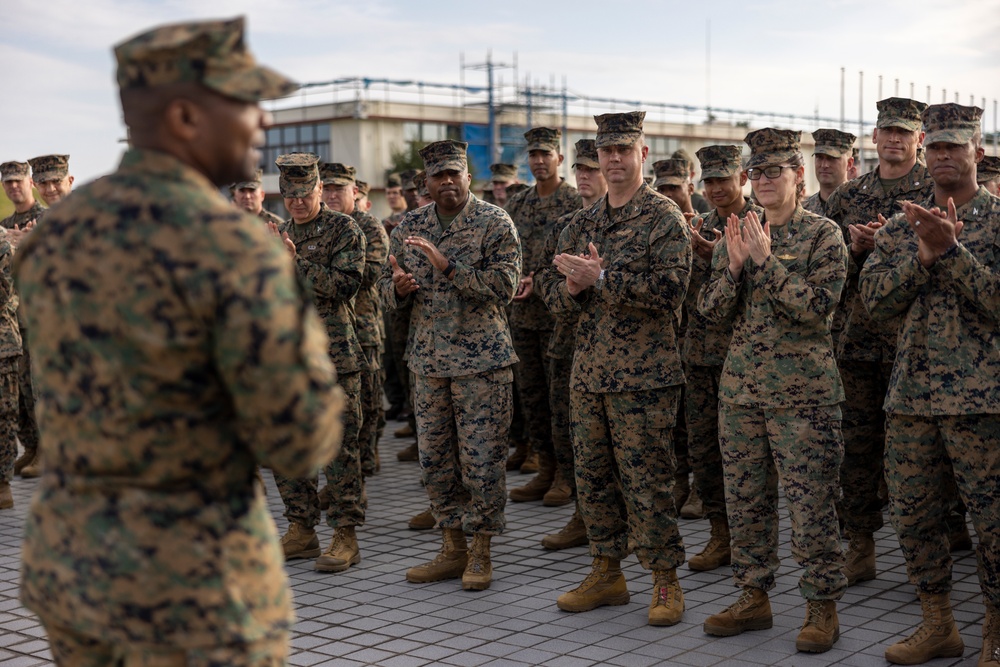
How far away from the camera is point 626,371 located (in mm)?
5711

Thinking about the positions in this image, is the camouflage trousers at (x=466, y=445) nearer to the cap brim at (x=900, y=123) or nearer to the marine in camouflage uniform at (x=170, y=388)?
the cap brim at (x=900, y=123)

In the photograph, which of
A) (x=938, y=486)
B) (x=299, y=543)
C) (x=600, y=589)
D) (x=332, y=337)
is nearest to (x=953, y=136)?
(x=938, y=486)

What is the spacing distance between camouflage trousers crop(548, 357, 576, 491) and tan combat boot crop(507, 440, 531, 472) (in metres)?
1.52

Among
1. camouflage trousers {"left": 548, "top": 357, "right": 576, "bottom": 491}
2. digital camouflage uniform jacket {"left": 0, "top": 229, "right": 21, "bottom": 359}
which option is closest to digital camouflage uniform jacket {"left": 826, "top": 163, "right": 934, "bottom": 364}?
camouflage trousers {"left": 548, "top": 357, "right": 576, "bottom": 491}

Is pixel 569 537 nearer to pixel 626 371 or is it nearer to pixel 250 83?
pixel 626 371

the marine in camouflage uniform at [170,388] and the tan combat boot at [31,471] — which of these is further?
the tan combat boot at [31,471]

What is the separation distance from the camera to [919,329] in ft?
16.8

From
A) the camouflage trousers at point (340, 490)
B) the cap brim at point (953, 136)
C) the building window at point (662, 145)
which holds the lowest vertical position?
the camouflage trousers at point (340, 490)

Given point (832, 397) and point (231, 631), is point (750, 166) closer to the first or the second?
point (832, 397)

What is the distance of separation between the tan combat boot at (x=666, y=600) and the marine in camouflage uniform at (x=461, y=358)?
1059 mm

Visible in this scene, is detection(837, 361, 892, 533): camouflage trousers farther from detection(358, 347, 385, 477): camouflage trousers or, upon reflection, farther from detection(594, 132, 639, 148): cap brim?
detection(358, 347, 385, 477): camouflage trousers

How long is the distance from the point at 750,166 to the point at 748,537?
5.86ft

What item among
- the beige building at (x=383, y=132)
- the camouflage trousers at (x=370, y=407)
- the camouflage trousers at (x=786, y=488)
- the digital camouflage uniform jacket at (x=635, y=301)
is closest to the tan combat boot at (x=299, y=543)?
the camouflage trousers at (x=370, y=407)

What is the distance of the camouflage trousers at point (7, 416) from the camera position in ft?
28.7
